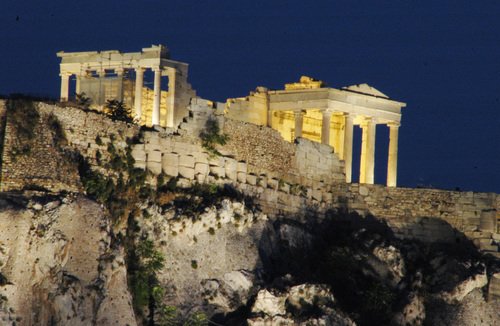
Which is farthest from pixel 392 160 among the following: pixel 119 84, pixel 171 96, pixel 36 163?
pixel 36 163

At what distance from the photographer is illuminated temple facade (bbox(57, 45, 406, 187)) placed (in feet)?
315

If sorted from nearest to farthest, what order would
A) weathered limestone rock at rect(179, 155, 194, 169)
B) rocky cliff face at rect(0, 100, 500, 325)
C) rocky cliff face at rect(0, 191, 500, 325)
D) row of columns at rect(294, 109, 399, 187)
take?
rocky cliff face at rect(0, 191, 500, 325) → rocky cliff face at rect(0, 100, 500, 325) → weathered limestone rock at rect(179, 155, 194, 169) → row of columns at rect(294, 109, 399, 187)

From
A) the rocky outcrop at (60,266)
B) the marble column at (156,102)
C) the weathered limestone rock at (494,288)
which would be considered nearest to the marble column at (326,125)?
the marble column at (156,102)

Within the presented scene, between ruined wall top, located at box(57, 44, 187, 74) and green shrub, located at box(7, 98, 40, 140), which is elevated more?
ruined wall top, located at box(57, 44, 187, 74)

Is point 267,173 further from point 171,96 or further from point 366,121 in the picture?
point 366,121

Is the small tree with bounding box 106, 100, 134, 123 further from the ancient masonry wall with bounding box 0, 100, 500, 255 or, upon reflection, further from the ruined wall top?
the ruined wall top

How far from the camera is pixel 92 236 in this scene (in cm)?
7281

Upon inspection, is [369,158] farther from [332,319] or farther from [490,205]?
[332,319]

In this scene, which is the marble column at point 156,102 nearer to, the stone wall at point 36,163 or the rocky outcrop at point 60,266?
the stone wall at point 36,163

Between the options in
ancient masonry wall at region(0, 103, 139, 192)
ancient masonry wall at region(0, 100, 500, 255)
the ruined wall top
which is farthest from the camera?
the ruined wall top

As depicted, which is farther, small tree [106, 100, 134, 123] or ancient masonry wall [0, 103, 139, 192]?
small tree [106, 100, 134, 123]

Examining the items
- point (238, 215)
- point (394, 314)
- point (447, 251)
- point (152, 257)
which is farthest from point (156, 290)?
point (447, 251)

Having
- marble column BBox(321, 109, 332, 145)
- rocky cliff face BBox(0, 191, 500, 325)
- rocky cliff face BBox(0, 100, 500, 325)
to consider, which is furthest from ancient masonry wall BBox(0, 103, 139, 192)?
marble column BBox(321, 109, 332, 145)

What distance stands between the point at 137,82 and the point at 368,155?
13.0 m
